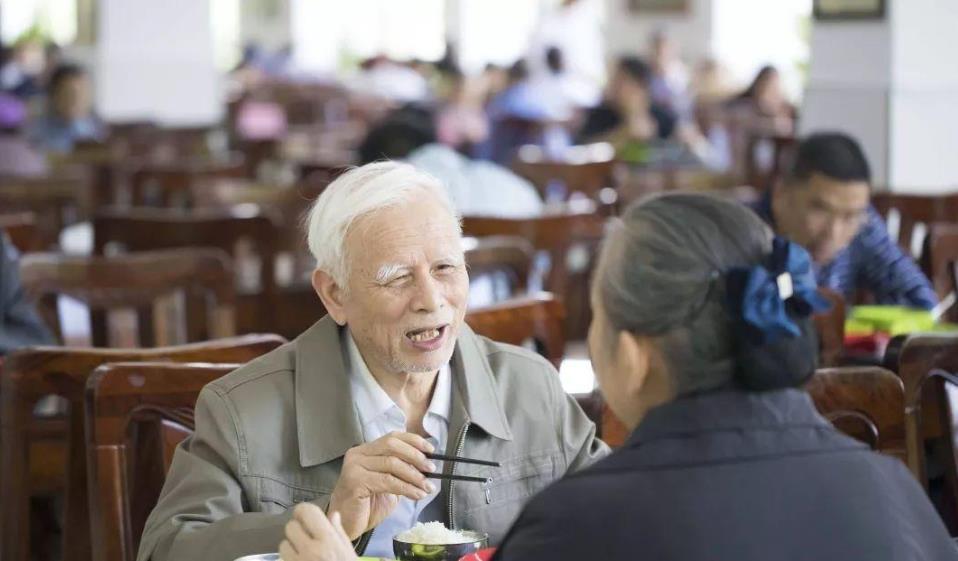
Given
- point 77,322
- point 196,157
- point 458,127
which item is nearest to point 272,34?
point 196,157

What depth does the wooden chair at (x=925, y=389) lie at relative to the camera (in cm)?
235

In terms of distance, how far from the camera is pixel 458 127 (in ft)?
21.1

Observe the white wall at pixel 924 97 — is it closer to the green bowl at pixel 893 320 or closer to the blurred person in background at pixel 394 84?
the green bowl at pixel 893 320

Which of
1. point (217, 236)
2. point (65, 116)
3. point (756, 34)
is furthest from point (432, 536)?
point (756, 34)

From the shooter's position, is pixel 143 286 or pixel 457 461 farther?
pixel 143 286

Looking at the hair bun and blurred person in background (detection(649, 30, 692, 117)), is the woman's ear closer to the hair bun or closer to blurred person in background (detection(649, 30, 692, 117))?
the hair bun

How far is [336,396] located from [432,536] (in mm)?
270

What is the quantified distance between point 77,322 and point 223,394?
2.12 metres

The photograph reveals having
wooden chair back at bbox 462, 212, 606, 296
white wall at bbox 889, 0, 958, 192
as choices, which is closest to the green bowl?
wooden chair back at bbox 462, 212, 606, 296

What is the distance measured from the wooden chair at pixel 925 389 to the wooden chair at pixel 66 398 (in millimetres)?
909

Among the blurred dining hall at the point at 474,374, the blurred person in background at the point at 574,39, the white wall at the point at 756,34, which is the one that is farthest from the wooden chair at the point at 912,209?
the white wall at the point at 756,34

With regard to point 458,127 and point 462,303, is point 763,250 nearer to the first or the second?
point 462,303

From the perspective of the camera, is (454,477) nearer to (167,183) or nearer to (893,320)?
(893,320)

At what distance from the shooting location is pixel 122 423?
6.84ft
